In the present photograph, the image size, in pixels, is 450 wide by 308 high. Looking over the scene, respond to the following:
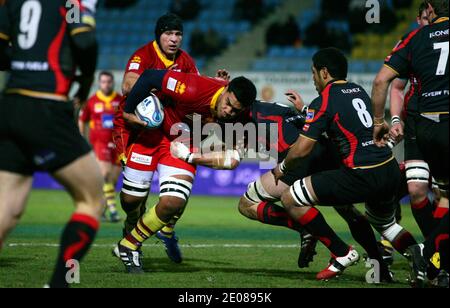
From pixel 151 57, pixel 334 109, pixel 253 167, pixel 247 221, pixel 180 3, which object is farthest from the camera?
pixel 180 3

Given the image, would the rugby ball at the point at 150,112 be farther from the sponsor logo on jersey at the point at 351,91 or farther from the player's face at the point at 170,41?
the sponsor logo on jersey at the point at 351,91

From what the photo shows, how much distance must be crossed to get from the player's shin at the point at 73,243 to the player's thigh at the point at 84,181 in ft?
Answer: 0.29

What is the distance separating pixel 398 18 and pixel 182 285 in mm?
18403

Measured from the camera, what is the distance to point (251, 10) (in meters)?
26.5

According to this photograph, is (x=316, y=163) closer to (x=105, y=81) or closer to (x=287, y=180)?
(x=287, y=180)

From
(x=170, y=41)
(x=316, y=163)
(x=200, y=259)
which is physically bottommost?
(x=200, y=259)

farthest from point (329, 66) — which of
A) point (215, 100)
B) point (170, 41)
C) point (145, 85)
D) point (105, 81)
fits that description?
point (105, 81)

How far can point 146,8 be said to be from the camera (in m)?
28.0

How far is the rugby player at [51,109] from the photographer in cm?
530

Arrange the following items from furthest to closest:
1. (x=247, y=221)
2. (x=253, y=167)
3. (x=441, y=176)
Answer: (x=253, y=167) → (x=247, y=221) → (x=441, y=176)

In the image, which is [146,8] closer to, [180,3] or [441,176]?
[180,3]

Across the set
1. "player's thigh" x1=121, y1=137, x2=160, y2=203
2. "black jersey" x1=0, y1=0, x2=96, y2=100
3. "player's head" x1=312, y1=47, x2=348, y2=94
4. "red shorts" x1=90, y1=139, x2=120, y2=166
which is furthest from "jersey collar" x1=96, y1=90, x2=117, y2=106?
"black jersey" x1=0, y1=0, x2=96, y2=100

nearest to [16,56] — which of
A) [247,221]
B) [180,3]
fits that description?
[247,221]

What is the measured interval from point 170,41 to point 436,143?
338 cm
